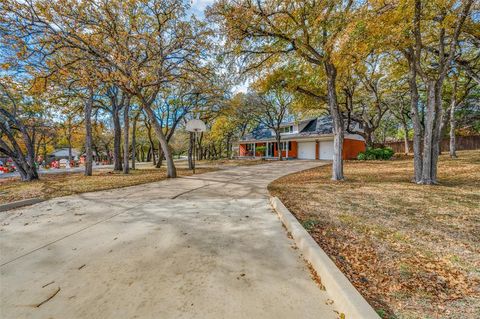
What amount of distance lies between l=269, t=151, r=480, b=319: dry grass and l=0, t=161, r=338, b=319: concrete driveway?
56 centimetres

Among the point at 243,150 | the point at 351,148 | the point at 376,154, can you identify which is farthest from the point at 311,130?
the point at 243,150

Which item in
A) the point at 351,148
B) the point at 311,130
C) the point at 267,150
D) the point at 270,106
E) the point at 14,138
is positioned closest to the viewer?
the point at 14,138

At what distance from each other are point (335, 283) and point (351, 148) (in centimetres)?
2151

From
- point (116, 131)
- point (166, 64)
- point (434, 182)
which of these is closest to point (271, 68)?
point (166, 64)

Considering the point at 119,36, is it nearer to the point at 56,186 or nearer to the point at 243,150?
the point at 56,186

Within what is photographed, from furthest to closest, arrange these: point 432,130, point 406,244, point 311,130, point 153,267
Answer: point 311,130, point 432,130, point 406,244, point 153,267

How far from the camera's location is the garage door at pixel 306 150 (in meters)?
22.6

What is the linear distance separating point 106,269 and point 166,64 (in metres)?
8.46

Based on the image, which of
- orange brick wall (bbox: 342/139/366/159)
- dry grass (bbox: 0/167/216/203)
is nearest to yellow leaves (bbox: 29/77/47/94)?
dry grass (bbox: 0/167/216/203)

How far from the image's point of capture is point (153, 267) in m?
2.32

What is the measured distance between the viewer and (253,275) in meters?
2.18

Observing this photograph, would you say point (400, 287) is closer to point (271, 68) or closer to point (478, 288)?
point (478, 288)

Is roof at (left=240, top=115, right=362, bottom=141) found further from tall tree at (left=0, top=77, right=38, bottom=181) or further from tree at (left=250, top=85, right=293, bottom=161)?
tall tree at (left=0, top=77, right=38, bottom=181)

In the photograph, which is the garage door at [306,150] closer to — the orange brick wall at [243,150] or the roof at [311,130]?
the roof at [311,130]
